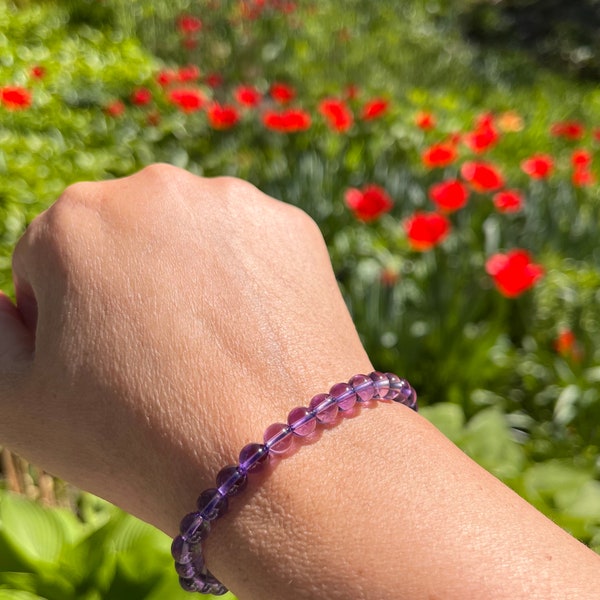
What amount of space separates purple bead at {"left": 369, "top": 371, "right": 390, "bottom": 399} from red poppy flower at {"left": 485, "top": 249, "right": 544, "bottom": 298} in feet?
5.01

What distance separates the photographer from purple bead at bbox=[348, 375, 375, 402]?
72 centimetres

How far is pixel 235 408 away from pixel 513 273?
65.8 inches

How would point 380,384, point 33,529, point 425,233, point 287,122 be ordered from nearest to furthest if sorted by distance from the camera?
point 380,384
point 33,529
point 425,233
point 287,122

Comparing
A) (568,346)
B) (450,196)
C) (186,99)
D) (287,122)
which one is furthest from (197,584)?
(186,99)

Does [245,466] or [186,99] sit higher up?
[245,466]

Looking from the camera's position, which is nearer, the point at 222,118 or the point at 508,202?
the point at 508,202

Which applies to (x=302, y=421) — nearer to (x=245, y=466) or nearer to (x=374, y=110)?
(x=245, y=466)

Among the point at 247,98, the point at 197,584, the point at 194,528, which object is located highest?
the point at 194,528

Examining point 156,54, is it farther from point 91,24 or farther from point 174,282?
point 174,282

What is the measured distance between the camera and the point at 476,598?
547 mm

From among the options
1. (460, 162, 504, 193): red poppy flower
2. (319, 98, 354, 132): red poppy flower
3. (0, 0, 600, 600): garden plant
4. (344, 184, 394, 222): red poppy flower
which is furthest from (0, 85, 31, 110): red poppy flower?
(460, 162, 504, 193): red poppy flower

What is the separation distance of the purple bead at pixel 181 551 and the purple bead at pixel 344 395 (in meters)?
0.21

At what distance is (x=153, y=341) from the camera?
2.53ft

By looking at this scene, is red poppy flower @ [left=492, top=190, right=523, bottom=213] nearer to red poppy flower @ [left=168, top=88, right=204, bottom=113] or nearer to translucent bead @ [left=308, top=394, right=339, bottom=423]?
red poppy flower @ [left=168, top=88, right=204, bottom=113]
